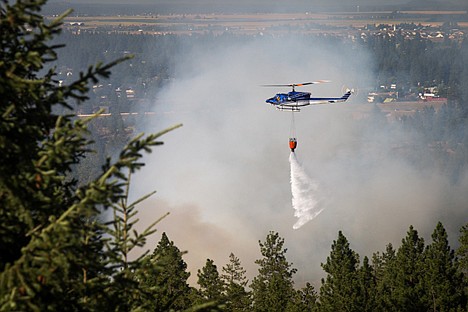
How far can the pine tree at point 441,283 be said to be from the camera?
3584cm

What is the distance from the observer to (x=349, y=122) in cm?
13362

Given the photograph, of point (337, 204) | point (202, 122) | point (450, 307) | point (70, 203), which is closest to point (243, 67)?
point (202, 122)

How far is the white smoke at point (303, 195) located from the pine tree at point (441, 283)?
5121cm


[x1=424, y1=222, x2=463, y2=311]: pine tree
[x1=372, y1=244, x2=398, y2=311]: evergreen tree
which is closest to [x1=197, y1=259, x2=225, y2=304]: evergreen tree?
[x1=372, y1=244, x2=398, y2=311]: evergreen tree

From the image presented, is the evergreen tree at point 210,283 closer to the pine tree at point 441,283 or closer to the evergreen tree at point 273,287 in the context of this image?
the evergreen tree at point 273,287

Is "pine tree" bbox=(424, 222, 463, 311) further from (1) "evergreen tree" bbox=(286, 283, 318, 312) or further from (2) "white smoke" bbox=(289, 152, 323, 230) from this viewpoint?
(2) "white smoke" bbox=(289, 152, 323, 230)

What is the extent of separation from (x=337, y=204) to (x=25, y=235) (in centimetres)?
8906

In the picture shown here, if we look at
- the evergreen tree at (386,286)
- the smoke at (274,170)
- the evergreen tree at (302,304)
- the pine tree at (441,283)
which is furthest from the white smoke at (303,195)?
the pine tree at (441,283)

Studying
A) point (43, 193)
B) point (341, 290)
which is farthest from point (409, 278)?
point (43, 193)

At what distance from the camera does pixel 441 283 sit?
36.5 metres

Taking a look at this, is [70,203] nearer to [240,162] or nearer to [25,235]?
[25,235]

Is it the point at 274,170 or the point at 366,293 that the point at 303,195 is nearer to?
the point at 274,170

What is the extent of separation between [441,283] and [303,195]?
68.7 m

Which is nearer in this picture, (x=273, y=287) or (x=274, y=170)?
(x=273, y=287)
